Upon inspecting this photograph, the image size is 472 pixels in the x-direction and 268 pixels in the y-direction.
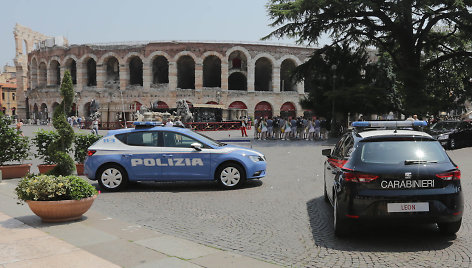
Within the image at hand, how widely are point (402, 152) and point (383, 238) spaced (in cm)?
128

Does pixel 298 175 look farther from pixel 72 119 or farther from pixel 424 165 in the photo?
pixel 72 119

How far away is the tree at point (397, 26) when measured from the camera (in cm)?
Result: 2262

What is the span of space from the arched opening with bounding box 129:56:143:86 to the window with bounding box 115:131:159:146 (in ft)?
148

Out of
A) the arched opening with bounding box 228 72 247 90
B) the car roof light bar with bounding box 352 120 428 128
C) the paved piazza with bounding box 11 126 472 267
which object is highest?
the arched opening with bounding box 228 72 247 90

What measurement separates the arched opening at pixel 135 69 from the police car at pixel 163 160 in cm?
A: 4520

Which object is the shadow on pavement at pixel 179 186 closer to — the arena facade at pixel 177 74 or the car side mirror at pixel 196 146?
the car side mirror at pixel 196 146

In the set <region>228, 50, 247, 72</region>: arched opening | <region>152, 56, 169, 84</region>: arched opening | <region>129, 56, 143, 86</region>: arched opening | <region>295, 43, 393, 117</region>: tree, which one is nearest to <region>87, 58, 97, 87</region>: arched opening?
<region>129, 56, 143, 86</region>: arched opening

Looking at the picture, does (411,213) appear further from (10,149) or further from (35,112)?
(35,112)

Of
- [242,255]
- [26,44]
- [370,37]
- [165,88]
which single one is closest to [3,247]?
[242,255]

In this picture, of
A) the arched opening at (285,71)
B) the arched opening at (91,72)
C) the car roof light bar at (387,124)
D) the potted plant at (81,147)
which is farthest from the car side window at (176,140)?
the arched opening at (91,72)

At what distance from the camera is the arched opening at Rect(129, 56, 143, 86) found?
54250 mm

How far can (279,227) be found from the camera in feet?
20.6

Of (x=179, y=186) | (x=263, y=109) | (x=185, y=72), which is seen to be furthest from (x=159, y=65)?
(x=179, y=186)

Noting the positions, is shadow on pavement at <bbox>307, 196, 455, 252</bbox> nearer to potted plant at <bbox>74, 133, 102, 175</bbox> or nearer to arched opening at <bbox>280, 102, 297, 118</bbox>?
potted plant at <bbox>74, 133, 102, 175</bbox>
